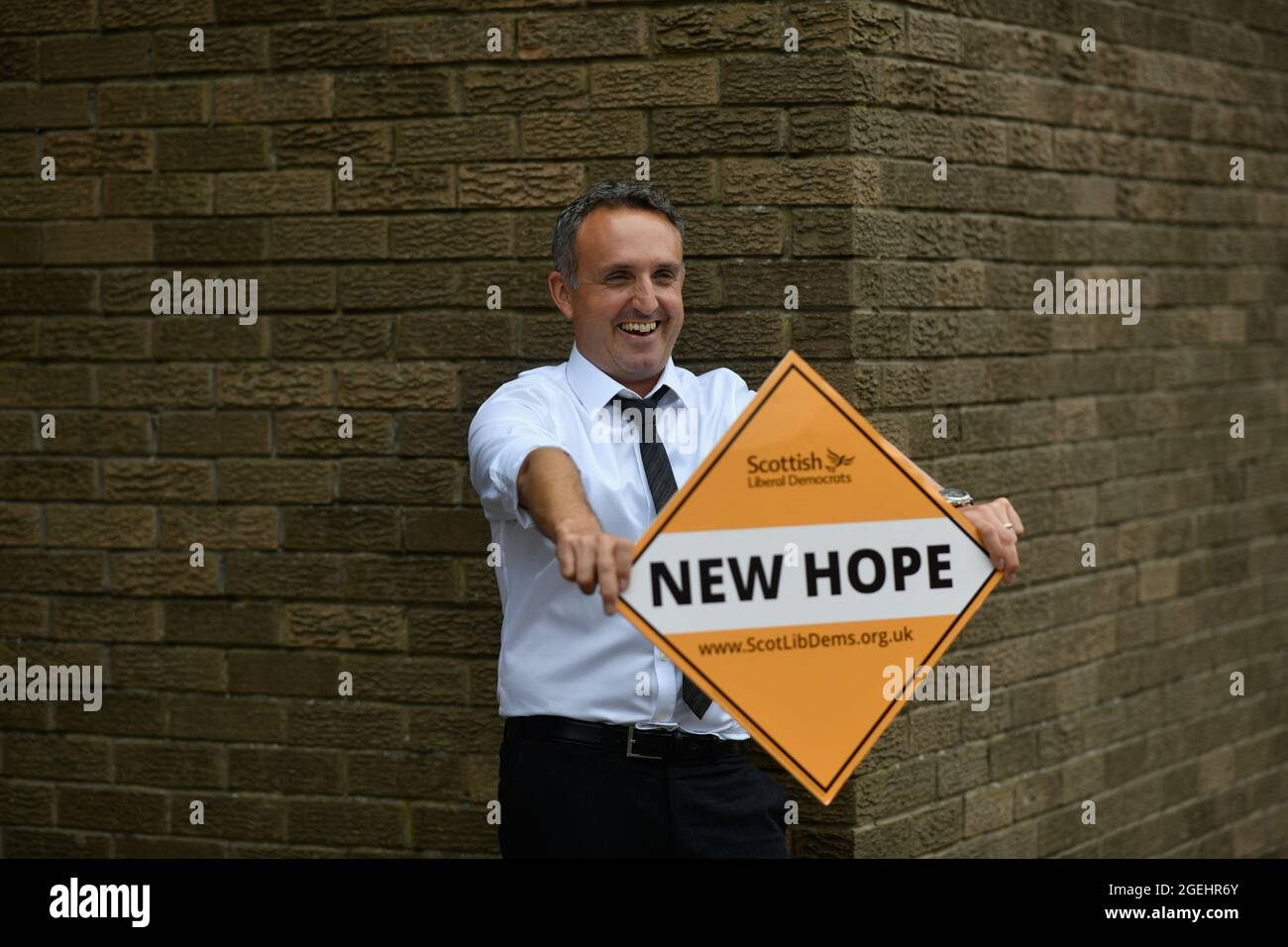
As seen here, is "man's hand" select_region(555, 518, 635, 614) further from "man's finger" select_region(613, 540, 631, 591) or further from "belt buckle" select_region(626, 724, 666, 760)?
"belt buckle" select_region(626, 724, 666, 760)

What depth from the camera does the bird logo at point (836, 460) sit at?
376 centimetres

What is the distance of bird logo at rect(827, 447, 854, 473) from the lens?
376 centimetres

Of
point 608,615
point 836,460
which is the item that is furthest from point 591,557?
point 836,460

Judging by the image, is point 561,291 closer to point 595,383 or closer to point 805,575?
point 595,383

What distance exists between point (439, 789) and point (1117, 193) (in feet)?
10.5

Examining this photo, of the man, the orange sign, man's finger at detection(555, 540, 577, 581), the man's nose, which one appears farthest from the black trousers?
the man's nose

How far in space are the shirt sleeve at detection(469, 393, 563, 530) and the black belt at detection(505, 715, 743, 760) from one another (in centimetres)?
47

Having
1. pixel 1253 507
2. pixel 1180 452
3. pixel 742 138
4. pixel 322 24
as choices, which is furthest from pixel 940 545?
pixel 1253 507

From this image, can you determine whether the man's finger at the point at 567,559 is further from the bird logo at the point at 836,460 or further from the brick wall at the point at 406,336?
the brick wall at the point at 406,336

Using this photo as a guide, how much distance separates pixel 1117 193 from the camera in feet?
20.4

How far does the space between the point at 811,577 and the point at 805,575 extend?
15mm

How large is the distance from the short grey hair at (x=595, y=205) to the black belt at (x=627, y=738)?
1059 mm

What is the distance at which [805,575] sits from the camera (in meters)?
3.72

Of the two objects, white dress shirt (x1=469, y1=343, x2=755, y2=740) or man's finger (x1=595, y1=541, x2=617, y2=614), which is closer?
man's finger (x1=595, y1=541, x2=617, y2=614)
